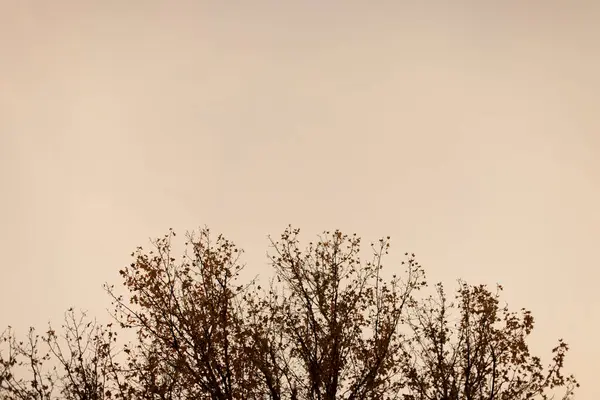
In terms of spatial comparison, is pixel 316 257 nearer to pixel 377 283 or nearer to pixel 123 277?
pixel 377 283

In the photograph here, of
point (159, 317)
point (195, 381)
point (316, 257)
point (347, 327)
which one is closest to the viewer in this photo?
point (195, 381)

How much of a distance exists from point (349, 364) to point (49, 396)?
11.7m

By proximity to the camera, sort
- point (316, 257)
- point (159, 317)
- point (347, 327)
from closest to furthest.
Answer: point (159, 317)
point (347, 327)
point (316, 257)

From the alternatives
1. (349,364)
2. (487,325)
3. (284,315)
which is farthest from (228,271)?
(487,325)

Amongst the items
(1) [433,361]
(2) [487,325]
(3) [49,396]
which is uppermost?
(2) [487,325]

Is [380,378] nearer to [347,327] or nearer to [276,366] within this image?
[347,327]

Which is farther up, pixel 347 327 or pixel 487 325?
pixel 487 325

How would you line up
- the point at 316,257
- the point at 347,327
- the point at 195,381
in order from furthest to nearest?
the point at 316,257 → the point at 347,327 → the point at 195,381

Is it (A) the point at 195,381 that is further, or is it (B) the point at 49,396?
(B) the point at 49,396

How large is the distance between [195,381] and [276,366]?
3.18 metres

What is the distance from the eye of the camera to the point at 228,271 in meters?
22.0

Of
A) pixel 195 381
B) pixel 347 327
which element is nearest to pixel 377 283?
pixel 347 327

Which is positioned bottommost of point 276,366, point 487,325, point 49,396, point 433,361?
point 49,396

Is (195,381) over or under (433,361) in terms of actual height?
under
